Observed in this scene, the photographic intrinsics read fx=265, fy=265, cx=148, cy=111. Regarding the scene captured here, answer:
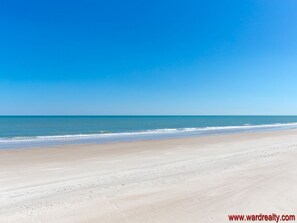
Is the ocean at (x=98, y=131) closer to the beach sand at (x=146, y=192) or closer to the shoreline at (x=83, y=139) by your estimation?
the shoreline at (x=83, y=139)

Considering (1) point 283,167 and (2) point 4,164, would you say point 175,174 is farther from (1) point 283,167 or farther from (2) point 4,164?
(2) point 4,164

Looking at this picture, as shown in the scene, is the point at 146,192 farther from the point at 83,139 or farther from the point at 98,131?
the point at 98,131

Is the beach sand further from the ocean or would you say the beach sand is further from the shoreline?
the ocean

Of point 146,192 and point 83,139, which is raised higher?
point 146,192

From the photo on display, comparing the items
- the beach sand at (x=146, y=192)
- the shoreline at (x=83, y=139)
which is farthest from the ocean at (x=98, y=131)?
the beach sand at (x=146, y=192)

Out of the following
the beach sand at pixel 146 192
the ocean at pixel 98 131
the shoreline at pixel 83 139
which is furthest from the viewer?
the ocean at pixel 98 131

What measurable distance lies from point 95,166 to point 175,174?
3.70 metres

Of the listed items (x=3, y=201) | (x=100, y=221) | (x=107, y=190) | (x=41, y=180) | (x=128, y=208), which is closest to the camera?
(x=100, y=221)

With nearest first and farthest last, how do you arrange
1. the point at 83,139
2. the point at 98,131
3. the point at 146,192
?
the point at 146,192 → the point at 83,139 → the point at 98,131

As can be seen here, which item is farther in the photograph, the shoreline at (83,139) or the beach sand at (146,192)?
the shoreline at (83,139)

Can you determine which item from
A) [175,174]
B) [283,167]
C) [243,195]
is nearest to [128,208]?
[243,195]

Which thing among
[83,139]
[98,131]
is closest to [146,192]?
[83,139]

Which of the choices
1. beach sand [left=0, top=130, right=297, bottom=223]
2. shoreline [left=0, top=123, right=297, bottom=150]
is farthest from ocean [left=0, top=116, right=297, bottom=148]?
beach sand [left=0, top=130, right=297, bottom=223]

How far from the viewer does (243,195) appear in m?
6.32
